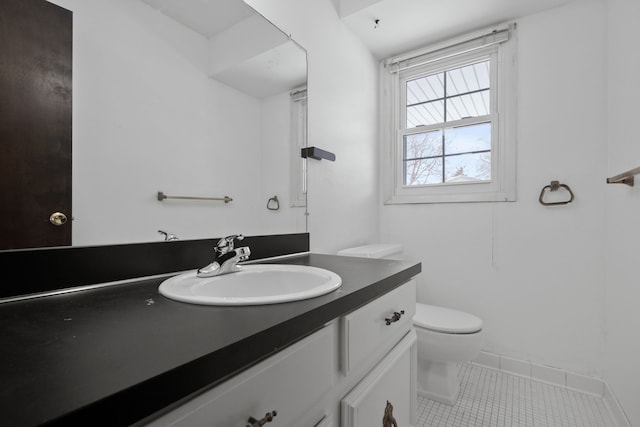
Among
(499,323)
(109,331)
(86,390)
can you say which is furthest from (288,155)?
(499,323)

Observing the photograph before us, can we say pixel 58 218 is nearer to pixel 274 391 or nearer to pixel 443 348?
pixel 274 391

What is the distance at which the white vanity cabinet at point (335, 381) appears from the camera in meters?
0.44

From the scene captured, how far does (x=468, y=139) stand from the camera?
212 cm

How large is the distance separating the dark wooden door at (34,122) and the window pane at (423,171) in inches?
81.4

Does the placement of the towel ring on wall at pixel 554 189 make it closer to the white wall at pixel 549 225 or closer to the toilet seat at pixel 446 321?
the white wall at pixel 549 225

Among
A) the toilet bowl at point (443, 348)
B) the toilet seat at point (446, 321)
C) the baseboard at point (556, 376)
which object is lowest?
the baseboard at point (556, 376)

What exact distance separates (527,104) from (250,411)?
2224 millimetres

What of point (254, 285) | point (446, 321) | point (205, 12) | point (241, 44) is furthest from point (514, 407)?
point (205, 12)

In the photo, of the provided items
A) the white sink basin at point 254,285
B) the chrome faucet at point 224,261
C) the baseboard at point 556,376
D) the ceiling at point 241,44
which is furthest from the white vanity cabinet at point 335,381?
the baseboard at point 556,376

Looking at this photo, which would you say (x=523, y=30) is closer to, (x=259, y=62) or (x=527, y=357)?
(x=259, y=62)

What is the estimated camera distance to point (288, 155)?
147 cm

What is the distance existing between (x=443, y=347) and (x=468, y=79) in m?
1.79

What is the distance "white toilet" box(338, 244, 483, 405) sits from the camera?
154cm

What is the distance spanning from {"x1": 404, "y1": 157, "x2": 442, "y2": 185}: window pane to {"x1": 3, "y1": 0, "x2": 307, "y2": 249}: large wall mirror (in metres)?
1.23
